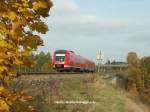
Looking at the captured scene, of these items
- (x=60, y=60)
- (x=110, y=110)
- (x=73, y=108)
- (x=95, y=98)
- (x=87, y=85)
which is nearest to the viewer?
(x=73, y=108)

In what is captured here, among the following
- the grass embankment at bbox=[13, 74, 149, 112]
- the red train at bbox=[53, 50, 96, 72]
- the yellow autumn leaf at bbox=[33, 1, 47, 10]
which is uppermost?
the red train at bbox=[53, 50, 96, 72]

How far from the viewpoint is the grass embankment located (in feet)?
63.5

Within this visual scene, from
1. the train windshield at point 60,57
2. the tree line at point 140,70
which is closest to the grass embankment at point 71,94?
the train windshield at point 60,57

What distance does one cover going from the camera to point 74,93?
23.0 m

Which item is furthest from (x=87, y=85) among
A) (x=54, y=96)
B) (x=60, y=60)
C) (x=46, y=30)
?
(x=60, y=60)

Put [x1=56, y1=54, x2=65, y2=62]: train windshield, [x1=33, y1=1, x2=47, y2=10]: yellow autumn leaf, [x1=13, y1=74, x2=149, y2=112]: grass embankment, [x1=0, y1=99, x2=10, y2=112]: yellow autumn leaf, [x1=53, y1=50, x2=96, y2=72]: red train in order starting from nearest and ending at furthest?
[x1=0, y1=99, x2=10, y2=112]: yellow autumn leaf < [x1=33, y1=1, x2=47, y2=10]: yellow autumn leaf < [x1=13, y1=74, x2=149, y2=112]: grass embankment < [x1=53, y1=50, x2=96, y2=72]: red train < [x1=56, y1=54, x2=65, y2=62]: train windshield

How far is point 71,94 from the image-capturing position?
22547 millimetres

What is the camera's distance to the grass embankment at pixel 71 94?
19344 millimetres

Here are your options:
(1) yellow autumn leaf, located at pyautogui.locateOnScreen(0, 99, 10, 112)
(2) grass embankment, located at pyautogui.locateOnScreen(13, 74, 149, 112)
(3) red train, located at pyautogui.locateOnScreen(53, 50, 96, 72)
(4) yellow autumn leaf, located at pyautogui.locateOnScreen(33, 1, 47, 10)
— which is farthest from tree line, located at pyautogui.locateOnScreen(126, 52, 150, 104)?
(1) yellow autumn leaf, located at pyautogui.locateOnScreen(0, 99, 10, 112)

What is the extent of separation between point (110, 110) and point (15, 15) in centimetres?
1487

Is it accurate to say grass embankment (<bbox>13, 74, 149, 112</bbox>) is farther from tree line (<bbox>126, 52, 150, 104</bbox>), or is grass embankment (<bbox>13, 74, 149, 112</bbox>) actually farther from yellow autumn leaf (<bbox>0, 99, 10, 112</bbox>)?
tree line (<bbox>126, 52, 150, 104</bbox>)

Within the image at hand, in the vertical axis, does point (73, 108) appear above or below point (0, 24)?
below

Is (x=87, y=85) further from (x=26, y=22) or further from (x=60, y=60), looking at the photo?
(x=60, y=60)

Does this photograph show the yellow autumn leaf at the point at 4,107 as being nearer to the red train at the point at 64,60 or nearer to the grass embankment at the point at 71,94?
the grass embankment at the point at 71,94
